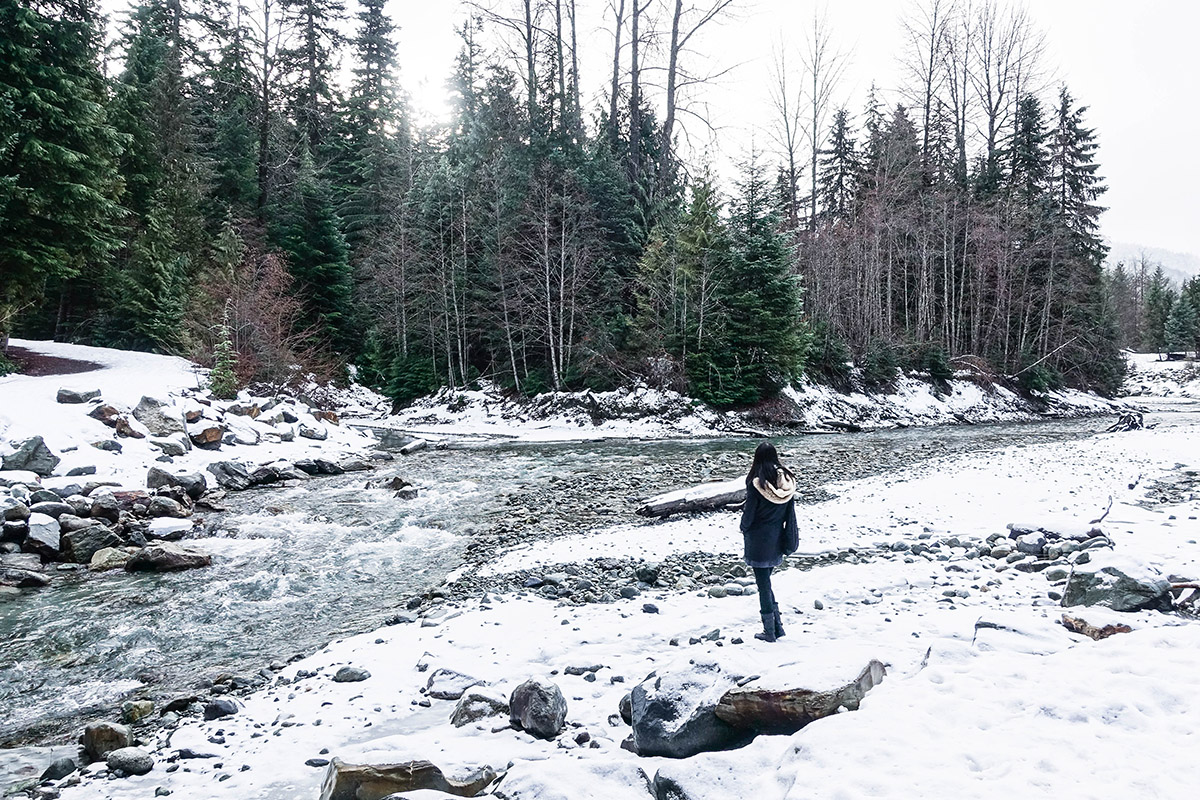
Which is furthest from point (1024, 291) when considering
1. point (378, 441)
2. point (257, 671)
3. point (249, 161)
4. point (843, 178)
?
point (249, 161)

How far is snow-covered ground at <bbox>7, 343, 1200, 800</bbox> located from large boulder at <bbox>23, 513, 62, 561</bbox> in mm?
5840

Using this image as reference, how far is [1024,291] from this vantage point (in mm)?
35094

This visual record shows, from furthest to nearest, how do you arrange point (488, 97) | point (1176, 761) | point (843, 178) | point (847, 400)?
1. point (843, 178)
2. point (488, 97)
3. point (847, 400)
4. point (1176, 761)

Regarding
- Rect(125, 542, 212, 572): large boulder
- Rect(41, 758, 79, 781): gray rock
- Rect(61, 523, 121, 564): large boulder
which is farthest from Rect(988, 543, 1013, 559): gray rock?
Rect(61, 523, 121, 564): large boulder

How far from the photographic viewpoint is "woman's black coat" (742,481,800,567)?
18.4 ft

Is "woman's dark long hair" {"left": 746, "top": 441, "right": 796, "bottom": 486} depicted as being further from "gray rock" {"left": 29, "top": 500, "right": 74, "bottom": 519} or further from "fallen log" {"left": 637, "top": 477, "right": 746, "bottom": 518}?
"gray rock" {"left": 29, "top": 500, "right": 74, "bottom": 519}

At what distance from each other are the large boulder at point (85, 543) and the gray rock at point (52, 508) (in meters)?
1.06

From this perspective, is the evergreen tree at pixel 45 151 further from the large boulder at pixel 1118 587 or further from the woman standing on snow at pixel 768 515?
the large boulder at pixel 1118 587

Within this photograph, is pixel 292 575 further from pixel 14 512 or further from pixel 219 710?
pixel 14 512

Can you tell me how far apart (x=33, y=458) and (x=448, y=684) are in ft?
35.4

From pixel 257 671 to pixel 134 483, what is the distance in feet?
28.2

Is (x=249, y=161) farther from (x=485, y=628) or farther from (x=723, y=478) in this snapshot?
(x=485, y=628)

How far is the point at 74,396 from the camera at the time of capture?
13.6m

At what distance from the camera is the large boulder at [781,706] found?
12.6 ft
